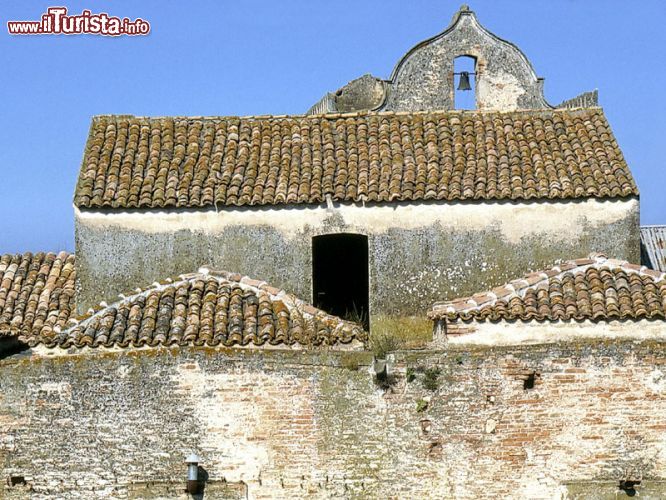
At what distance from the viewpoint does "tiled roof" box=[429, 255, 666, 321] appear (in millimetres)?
16141

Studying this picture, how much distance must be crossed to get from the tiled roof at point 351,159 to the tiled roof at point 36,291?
1793 millimetres

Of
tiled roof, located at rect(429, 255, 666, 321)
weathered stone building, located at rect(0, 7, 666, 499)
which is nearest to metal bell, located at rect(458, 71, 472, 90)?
weathered stone building, located at rect(0, 7, 666, 499)

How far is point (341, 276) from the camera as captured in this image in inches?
818

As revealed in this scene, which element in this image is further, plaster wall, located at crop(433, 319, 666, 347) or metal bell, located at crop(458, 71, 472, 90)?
metal bell, located at crop(458, 71, 472, 90)

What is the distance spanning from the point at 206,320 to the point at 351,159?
5001mm

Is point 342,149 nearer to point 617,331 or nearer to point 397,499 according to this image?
point 617,331

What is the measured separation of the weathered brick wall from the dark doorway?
6.20m

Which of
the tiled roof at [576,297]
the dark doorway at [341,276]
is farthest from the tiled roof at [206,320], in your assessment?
the dark doorway at [341,276]

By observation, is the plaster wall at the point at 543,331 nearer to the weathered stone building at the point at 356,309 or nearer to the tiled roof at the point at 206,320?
the weathered stone building at the point at 356,309

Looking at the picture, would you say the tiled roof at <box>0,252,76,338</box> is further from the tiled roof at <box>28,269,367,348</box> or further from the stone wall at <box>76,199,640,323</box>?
the tiled roof at <box>28,269,367,348</box>

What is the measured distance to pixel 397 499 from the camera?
1372 centimetres

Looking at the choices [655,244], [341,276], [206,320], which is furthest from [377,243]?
[655,244]

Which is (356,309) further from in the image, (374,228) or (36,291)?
(36,291)

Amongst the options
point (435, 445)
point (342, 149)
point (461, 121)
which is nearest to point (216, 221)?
point (342, 149)
